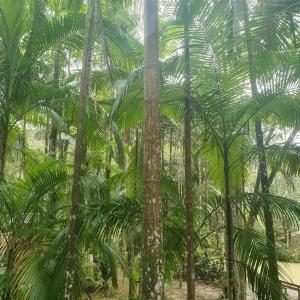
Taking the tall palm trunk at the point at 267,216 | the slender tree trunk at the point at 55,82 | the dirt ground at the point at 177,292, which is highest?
the slender tree trunk at the point at 55,82

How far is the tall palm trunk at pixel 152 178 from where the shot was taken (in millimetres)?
2634

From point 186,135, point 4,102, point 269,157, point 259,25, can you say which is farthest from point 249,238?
point 4,102

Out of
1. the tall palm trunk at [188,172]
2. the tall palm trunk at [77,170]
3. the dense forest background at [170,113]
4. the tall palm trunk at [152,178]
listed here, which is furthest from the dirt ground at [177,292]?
the tall palm trunk at [152,178]

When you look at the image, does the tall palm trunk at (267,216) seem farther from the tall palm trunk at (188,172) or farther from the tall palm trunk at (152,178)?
the tall palm trunk at (152,178)

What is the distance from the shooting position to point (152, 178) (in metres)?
2.78

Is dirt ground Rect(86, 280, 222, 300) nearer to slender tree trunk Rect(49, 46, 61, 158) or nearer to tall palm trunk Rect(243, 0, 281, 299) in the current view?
slender tree trunk Rect(49, 46, 61, 158)

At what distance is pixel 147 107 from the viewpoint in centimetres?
294

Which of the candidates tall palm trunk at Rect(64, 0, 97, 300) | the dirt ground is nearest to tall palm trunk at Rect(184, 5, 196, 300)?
tall palm trunk at Rect(64, 0, 97, 300)

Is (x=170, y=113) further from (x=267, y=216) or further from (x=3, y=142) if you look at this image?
(x=3, y=142)

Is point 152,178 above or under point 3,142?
under

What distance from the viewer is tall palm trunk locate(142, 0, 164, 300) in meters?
2.63

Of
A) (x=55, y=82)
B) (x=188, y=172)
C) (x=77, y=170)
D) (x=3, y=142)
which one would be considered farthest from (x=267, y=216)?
(x=55, y=82)

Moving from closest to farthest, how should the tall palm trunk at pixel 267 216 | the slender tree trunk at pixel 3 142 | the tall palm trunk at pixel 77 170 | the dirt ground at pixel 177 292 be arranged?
the tall palm trunk at pixel 77 170 → the tall palm trunk at pixel 267 216 → the slender tree trunk at pixel 3 142 → the dirt ground at pixel 177 292

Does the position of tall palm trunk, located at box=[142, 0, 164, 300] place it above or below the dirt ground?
above
